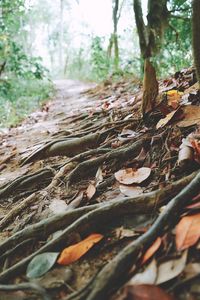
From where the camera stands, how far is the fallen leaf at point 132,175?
1763mm

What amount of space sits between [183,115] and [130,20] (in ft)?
37.0

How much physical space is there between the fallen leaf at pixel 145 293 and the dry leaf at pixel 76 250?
0.33 metres

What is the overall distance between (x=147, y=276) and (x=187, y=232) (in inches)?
8.3

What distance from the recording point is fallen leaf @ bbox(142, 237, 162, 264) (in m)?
1.15

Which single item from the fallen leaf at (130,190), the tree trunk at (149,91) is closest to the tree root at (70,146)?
the tree trunk at (149,91)

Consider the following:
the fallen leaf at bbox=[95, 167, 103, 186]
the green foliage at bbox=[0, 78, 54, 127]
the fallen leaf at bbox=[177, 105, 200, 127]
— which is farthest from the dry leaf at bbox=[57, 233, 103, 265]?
the green foliage at bbox=[0, 78, 54, 127]

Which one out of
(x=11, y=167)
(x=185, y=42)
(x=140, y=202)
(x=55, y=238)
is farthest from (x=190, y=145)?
(x=185, y=42)

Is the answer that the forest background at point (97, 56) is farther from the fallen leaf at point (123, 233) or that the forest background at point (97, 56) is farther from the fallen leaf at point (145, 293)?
the fallen leaf at point (145, 293)

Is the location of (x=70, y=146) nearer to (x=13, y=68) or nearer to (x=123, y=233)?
(x=123, y=233)

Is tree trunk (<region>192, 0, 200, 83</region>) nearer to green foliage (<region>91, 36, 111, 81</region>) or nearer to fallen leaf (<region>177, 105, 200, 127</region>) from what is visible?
fallen leaf (<region>177, 105, 200, 127</region>)

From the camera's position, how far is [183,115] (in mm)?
2148

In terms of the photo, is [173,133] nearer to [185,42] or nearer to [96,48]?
[185,42]

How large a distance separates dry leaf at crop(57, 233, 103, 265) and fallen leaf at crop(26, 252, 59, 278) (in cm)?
3

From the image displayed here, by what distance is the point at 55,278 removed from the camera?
49.9 inches
